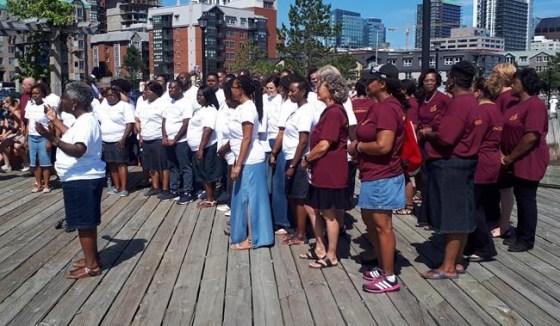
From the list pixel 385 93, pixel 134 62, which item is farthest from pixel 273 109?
pixel 134 62

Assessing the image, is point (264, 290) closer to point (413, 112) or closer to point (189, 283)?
point (189, 283)

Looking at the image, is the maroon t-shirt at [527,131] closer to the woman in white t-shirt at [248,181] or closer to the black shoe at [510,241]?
the black shoe at [510,241]

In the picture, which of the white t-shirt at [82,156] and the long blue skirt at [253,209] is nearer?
the white t-shirt at [82,156]

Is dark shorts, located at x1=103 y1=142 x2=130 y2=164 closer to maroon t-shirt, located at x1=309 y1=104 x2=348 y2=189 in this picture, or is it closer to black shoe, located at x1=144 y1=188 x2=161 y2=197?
black shoe, located at x1=144 y1=188 x2=161 y2=197

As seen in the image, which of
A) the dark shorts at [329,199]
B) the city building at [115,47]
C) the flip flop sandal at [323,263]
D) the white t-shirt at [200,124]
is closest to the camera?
the dark shorts at [329,199]

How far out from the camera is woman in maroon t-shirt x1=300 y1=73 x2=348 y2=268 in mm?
4578

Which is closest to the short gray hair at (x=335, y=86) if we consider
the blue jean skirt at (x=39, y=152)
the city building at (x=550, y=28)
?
the blue jean skirt at (x=39, y=152)

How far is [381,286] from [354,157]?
1.00 metres

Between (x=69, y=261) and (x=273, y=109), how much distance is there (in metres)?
2.72

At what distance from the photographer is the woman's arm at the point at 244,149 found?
5.26m

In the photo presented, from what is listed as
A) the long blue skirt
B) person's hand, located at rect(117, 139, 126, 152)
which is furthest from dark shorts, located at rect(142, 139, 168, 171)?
the long blue skirt

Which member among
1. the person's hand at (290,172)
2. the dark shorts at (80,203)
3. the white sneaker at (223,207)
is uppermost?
the person's hand at (290,172)

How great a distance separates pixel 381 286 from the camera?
4355 mm

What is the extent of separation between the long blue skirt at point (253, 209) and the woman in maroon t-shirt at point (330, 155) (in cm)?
84
